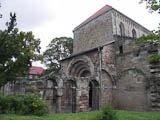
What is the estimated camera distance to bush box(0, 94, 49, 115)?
623 cm

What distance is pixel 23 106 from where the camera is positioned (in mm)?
6246

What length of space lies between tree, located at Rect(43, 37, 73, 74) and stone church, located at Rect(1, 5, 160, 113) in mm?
12039

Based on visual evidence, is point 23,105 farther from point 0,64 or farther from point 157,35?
point 157,35

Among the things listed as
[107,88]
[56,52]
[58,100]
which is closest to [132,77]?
[107,88]

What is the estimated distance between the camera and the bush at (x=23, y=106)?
6227 mm

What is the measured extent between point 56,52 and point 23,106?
21.7m

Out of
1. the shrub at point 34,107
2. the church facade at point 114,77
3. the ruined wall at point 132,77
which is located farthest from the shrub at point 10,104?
the ruined wall at point 132,77

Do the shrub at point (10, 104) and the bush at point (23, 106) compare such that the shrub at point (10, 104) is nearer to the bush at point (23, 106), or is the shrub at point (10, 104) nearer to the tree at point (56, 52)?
the bush at point (23, 106)

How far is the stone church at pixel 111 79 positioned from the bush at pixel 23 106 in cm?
301

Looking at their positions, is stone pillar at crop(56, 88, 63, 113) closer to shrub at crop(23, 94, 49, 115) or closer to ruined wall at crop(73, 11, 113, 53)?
shrub at crop(23, 94, 49, 115)

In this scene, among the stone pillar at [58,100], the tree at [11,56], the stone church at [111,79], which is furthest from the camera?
the stone church at [111,79]

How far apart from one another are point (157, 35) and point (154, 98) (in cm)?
526

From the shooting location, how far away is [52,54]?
27438 mm

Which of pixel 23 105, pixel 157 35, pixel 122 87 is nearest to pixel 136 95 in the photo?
pixel 122 87
